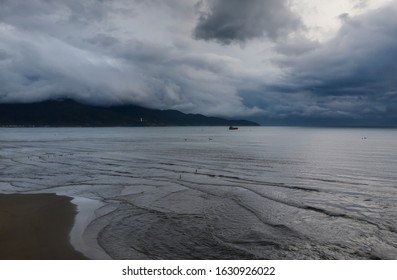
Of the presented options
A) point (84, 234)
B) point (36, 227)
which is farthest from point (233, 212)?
point (36, 227)

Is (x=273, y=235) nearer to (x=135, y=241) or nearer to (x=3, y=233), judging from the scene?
(x=135, y=241)

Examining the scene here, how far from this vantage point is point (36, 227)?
43.7ft

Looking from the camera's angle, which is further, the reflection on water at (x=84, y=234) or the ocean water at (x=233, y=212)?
the ocean water at (x=233, y=212)

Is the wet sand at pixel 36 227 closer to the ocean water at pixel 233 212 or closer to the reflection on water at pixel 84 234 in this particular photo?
the reflection on water at pixel 84 234

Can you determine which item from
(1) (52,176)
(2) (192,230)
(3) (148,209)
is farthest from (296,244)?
(1) (52,176)

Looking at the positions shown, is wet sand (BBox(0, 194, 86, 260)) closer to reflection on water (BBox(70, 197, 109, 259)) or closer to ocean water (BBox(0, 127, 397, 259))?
reflection on water (BBox(70, 197, 109, 259))

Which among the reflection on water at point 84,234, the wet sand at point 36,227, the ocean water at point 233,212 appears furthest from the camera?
the ocean water at point 233,212

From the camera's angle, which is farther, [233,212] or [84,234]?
[233,212]

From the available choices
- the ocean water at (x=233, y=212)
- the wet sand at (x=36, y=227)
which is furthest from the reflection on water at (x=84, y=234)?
the wet sand at (x=36, y=227)

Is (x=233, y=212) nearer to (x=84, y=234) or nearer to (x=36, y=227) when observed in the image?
(x=84, y=234)

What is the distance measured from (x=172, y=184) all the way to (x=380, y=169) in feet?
78.5

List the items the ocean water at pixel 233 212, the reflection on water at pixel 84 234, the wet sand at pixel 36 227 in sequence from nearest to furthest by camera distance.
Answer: the wet sand at pixel 36 227 → the reflection on water at pixel 84 234 → the ocean water at pixel 233 212

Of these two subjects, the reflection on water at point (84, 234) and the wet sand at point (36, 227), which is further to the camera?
the reflection on water at point (84, 234)

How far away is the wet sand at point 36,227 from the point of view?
10461 mm
